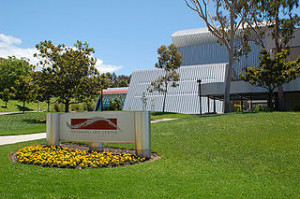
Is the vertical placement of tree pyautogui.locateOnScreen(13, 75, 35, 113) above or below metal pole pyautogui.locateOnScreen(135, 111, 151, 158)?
above

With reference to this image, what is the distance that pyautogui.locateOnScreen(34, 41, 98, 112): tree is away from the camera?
2566 centimetres

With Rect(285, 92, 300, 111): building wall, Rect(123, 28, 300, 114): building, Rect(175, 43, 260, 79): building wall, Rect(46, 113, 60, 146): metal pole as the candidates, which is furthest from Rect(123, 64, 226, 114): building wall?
Rect(46, 113, 60, 146): metal pole

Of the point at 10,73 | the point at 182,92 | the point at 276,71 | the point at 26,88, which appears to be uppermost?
the point at 10,73

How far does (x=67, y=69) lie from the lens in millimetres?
25812

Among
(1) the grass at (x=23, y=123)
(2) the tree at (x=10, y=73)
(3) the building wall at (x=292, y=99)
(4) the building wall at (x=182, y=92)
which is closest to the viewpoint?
(1) the grass at (x=23, y=123)

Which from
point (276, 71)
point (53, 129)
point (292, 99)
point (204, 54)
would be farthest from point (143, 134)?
point (204, 54)

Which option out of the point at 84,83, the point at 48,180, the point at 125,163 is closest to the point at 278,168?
the point at 125,163

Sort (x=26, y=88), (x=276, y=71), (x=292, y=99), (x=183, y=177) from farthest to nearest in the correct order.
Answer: (x=292, y=99) < (x=26, y=88) < (x=276, y=71) < (x=183, y=177)

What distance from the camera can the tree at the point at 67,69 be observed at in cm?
2566

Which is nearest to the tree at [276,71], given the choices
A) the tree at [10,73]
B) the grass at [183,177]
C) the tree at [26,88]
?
the grass at [183,177]

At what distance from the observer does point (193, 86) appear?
1704 inches

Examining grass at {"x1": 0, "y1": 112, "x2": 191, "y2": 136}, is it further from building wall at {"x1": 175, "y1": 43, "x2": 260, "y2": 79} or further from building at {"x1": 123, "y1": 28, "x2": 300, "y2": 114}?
building wall at {"x1": 175, "y1": 43, "x2": 260, "y2": 79}

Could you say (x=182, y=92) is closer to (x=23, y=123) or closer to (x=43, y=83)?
(x=43, y=83)

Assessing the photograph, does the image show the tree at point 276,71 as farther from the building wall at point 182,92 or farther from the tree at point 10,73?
the tree at point 10,73
